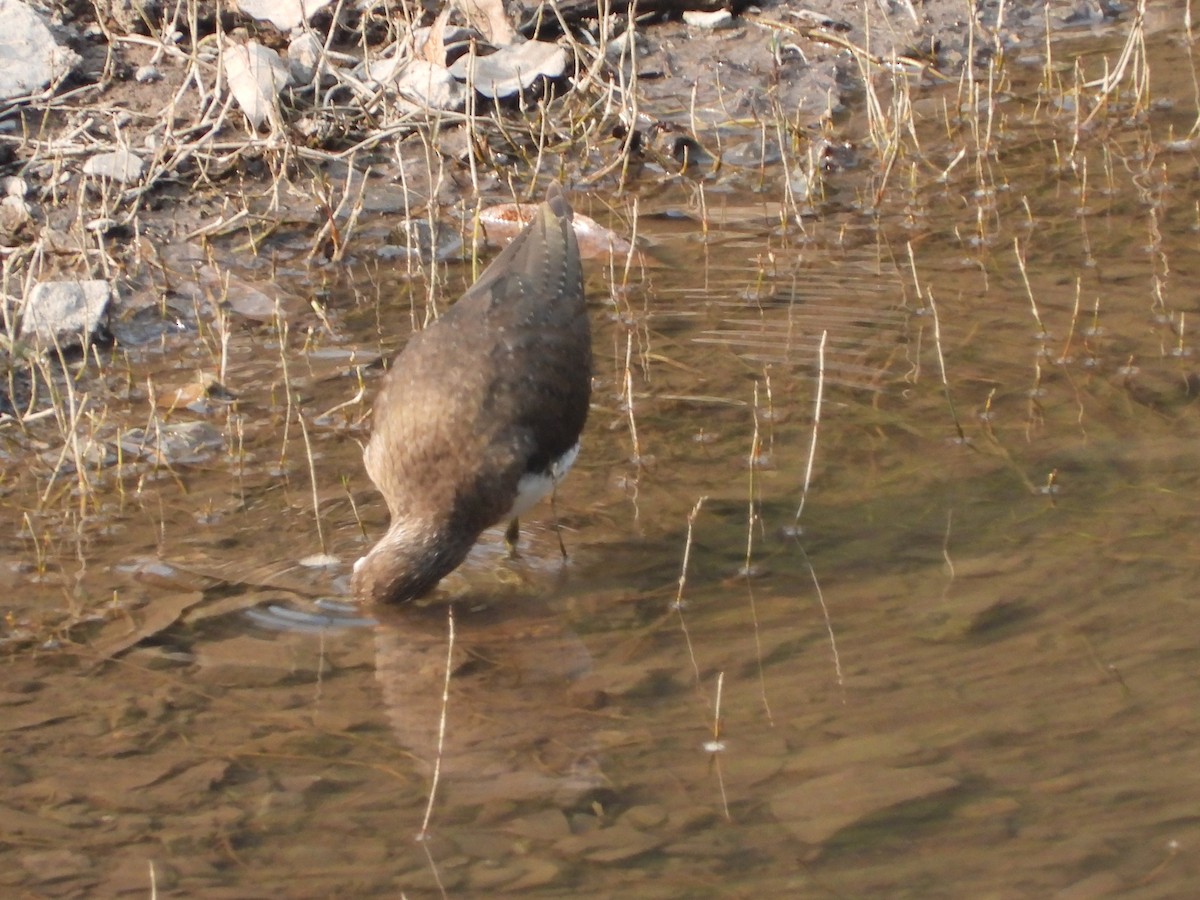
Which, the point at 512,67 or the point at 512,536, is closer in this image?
the point at 512,536

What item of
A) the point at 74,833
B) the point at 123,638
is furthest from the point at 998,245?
the point at 74,833

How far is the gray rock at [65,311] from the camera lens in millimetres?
7191

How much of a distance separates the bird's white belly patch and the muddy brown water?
0.22 meters

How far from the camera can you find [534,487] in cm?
Result: 567

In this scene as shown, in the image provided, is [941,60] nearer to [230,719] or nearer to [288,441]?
[288,441]

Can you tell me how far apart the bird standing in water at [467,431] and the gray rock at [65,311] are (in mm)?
1989

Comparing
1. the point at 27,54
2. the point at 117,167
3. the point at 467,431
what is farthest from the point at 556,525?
the point at 27,54

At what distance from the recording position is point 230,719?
4.75 m

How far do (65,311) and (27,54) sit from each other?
2.29m

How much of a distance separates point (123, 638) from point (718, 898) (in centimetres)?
219

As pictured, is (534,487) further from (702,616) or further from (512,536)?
(702,616)

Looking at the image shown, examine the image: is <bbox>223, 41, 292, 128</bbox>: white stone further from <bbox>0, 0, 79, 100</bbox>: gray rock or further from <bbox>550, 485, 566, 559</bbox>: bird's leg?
<bbox>550, 485, 566, 559</bbox>: bird's leg

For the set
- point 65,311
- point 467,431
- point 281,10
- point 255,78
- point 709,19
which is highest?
point 281,10

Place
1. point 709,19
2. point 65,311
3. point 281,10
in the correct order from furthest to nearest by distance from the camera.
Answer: point 709,19
point 281,10
point 65,311
